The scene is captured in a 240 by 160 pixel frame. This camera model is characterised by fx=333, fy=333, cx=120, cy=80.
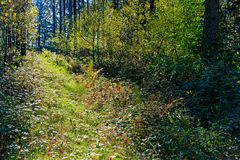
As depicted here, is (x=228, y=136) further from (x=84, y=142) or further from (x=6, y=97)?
(x=6, y=97)

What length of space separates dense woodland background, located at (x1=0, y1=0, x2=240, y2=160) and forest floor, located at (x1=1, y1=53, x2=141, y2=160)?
0.9 inches

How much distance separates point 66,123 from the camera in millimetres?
8773

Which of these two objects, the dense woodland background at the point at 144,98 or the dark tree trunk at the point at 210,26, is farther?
the dark tree trunk at the point at 210,26

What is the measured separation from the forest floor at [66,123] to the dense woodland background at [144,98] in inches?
0.9

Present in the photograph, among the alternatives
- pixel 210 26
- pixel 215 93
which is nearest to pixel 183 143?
pixel 215 93

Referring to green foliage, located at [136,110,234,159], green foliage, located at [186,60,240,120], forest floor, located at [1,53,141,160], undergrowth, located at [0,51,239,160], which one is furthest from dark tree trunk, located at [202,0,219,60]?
green foliage, located at [136,110,234,159]

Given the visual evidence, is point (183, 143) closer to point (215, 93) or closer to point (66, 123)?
point (215, 93)

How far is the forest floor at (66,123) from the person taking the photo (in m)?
6.84

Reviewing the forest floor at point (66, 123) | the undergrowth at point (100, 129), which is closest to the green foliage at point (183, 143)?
the undergrowth at point (100, 129)

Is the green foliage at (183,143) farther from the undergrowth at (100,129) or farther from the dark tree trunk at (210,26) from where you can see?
the dark tree trunk at (210,26)

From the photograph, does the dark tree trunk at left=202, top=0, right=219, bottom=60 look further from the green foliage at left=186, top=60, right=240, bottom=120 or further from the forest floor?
the forest floor

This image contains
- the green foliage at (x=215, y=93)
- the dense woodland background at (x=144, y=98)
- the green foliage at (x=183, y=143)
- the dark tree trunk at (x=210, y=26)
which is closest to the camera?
the green foliage at (x=183, y=143)

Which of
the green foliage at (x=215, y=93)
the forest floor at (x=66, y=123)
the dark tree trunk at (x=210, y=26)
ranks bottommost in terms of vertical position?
the forest floor at (x=66, y=123)

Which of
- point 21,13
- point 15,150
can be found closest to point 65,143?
point 15,150
